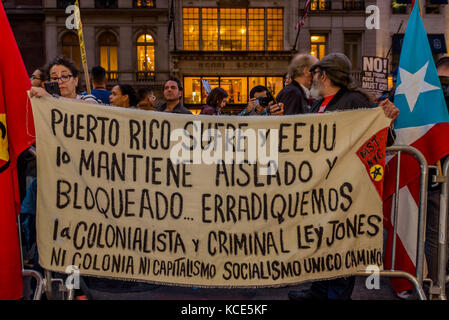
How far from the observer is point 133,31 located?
76.8 feet

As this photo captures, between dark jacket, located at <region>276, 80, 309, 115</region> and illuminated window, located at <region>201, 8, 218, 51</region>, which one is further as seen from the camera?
illuminated window, located at <region>201, 8, 218, 51</region>

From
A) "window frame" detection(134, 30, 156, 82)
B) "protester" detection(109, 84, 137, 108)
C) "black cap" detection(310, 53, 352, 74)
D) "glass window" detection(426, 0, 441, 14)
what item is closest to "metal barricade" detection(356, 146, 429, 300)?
"black cap" detection(310, 53, 352, 74)

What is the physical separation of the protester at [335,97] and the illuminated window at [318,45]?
2140 cm

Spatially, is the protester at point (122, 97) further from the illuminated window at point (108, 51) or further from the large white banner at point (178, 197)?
the illuminated window at point (108, 51)

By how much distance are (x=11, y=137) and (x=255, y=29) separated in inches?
864

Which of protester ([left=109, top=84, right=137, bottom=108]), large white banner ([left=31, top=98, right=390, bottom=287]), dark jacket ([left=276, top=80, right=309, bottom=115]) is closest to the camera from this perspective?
large white banner ([left=31, top=98, right=390, bottom=287])

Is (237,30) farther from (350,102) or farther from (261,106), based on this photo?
(350,102)

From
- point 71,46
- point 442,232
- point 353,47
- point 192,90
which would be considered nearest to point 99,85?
point 442,232

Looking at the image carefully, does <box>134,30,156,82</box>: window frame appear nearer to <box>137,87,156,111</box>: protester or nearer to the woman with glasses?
<box>137,87,156,111</box>: protester

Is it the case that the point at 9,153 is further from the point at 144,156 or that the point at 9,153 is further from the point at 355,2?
the point at 355,2

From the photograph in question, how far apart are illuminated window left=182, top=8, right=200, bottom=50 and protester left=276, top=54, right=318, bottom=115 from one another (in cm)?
1931

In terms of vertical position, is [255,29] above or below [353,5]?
below

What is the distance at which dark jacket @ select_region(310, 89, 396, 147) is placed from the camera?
3.57 metres

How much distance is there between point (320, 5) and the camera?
937 inches
